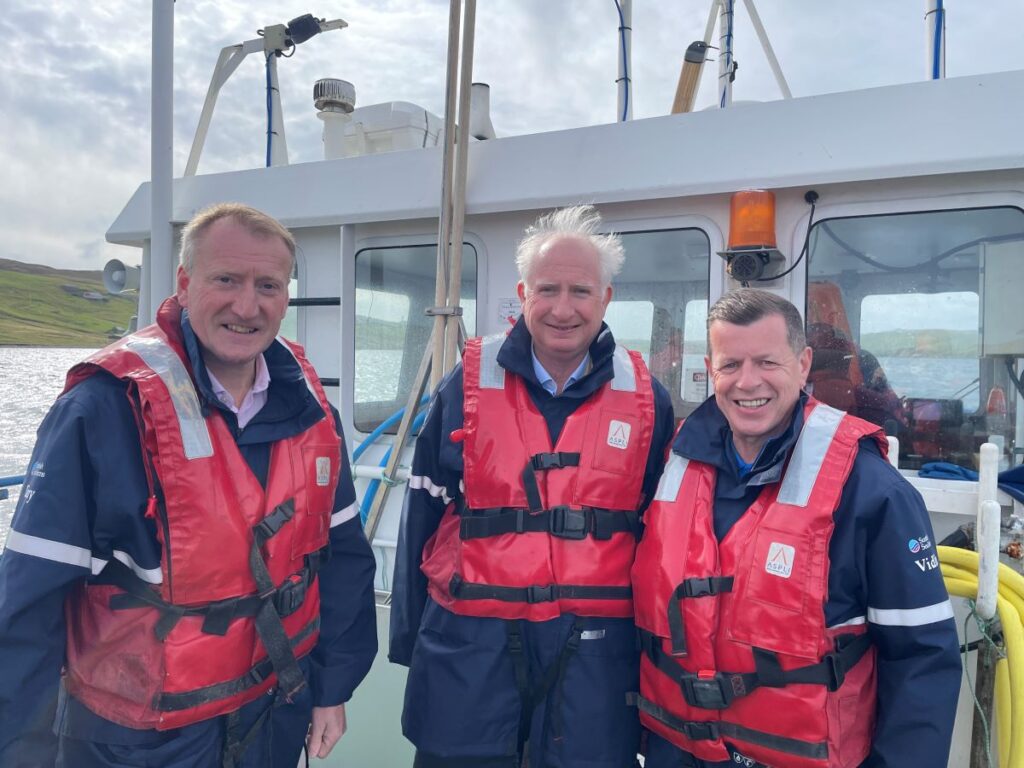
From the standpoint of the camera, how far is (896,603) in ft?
4.77

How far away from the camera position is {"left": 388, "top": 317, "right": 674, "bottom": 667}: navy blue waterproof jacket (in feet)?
6.44

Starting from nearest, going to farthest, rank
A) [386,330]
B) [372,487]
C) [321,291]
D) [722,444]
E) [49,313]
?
[722,444] < [372,487] < [386,330] < [321,291] < [49,313]

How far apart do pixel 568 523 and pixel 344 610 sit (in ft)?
2.07

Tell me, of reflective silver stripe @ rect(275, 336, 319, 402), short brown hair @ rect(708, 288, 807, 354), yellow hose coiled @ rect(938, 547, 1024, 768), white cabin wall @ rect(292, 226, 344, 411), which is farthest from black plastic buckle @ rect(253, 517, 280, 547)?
white cabin wall @ rect(292, 226, 344, 411)

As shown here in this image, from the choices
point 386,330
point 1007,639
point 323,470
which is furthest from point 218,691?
point 386,330

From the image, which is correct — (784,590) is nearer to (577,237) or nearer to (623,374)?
(623,374)

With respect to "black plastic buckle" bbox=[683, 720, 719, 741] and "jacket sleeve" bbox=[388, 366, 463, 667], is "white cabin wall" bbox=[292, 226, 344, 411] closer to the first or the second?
"jacket sleeve" bbox=[388, 366, 463, 667]

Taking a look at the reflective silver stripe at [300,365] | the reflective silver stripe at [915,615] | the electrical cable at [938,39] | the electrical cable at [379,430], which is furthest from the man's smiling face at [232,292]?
the electrical cable at [938,39]

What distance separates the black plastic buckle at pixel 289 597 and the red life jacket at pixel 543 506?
37 centimetres

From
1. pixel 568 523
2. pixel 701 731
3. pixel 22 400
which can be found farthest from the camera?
pixel 22 400

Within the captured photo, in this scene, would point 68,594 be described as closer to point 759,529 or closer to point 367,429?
point 759,529

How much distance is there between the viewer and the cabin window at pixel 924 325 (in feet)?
8.57

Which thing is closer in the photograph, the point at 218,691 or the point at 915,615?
the point at 915,615

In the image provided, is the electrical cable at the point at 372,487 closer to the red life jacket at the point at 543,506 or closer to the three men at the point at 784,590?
the red life jacket at the point at 543,506
